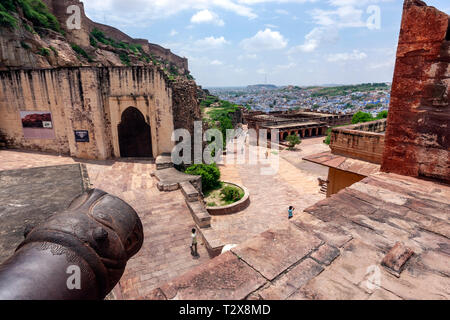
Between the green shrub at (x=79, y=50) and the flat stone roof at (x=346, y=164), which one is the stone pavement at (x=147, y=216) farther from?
the green shrub at (x=79, y=50)

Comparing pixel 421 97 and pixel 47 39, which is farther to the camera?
pixel 47 39

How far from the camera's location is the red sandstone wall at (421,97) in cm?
299

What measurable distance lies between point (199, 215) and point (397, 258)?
6.34m

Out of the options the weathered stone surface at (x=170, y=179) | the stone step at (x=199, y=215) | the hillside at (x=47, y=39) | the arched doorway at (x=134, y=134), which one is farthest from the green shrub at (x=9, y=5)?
the stone step at (x=199, y=215)

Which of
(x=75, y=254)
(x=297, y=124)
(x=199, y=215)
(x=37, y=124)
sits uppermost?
(x=75, y=254)

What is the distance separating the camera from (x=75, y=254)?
1670 mm

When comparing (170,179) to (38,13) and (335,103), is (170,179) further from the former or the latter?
(335,103)

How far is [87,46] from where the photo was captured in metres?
29.8

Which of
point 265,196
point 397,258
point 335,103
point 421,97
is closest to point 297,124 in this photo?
point 265,196

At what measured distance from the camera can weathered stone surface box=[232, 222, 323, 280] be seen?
1.69m

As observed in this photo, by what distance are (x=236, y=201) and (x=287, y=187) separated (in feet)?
15.8

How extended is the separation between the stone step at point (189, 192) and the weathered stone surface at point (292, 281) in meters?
7.30

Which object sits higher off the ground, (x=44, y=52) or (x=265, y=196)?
(x=44, y=52)
